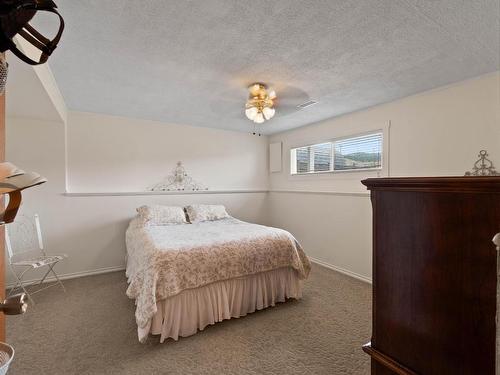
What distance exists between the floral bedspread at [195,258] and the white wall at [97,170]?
98 centimetres

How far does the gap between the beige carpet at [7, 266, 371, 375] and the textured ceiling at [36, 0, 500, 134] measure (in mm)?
2295

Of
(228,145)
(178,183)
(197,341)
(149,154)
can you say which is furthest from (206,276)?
(228,145)

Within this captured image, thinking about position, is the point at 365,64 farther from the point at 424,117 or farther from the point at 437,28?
the point at 424,117

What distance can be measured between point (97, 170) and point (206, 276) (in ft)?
8.28

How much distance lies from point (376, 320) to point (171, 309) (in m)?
1.70

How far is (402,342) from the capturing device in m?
0.82

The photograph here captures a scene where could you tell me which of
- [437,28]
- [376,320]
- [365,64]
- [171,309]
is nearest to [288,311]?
[171,309]

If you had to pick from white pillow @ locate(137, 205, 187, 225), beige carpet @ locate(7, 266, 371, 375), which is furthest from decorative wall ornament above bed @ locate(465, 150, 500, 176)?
white pillow @ locate(137, 205, 187, 225)

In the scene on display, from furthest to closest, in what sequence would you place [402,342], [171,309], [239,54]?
[171,309] < [239,54] < [402,342]

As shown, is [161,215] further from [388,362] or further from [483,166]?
[483,166]

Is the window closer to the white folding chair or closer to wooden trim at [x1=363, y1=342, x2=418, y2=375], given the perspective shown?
wooden trim at [x1=363, y1=342, x2=418, y2=375]

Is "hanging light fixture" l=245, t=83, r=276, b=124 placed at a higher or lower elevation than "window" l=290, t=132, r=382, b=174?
higher

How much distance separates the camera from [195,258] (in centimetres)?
221

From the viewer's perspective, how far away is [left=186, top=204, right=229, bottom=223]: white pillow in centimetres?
378
